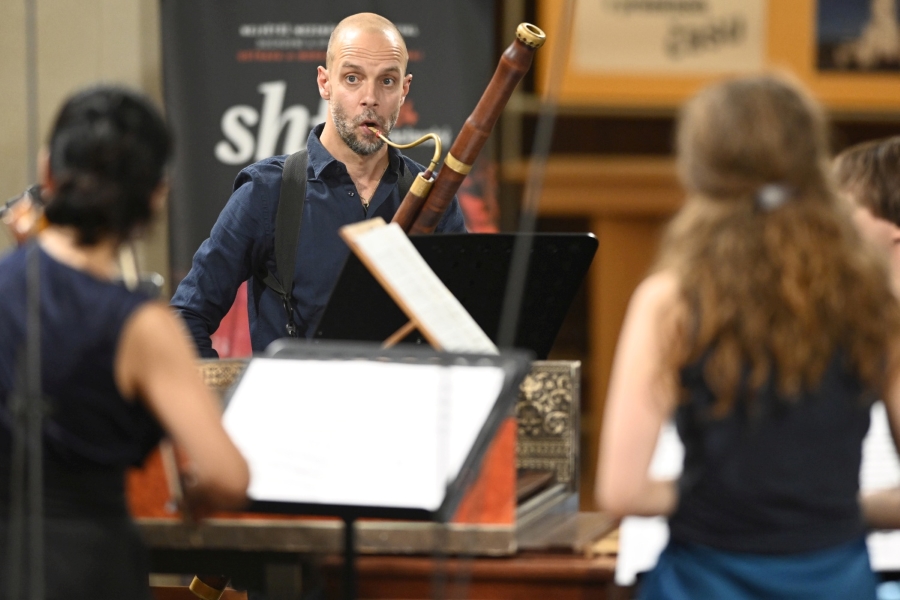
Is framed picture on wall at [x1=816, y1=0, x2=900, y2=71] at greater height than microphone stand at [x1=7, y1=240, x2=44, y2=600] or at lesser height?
greater

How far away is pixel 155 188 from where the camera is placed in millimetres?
1412

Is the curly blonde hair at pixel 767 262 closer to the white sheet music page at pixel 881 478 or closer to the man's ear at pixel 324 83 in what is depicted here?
the white sheet music page at pixel 881 478

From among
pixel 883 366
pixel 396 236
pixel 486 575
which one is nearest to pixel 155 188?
pixel 396 236

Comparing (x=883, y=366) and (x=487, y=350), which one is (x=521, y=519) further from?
(x=883, y=366)

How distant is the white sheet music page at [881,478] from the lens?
1.85 m

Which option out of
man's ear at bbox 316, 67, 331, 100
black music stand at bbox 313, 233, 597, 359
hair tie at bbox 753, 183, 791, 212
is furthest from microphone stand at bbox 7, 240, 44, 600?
man's ear at bbox 316, 67, 331, 100

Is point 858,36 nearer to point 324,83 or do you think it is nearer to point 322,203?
point 324,83

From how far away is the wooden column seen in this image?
13.8 ft

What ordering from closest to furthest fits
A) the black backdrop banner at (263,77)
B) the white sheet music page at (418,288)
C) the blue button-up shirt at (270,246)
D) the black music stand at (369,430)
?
the black music stand at (369,430), the white sheet music page at (418,288), the blue button-up shirt at (270,246), the black backdrop banner at (263,77)

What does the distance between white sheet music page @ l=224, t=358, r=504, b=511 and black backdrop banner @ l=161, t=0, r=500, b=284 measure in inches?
83.0

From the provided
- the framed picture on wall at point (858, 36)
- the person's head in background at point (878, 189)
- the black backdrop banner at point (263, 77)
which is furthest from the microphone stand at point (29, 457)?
the framed picture on wall at point (858, 36)

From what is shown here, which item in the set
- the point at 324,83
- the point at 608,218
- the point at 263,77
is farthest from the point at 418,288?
the point at 608,218

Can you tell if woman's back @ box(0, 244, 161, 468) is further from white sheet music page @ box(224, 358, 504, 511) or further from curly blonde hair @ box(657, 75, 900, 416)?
Result: curly blonde hair @ box(657, 75, 900, 416)

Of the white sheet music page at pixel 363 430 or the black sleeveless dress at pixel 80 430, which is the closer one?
the black sleeveless dress at pixel 80 430
